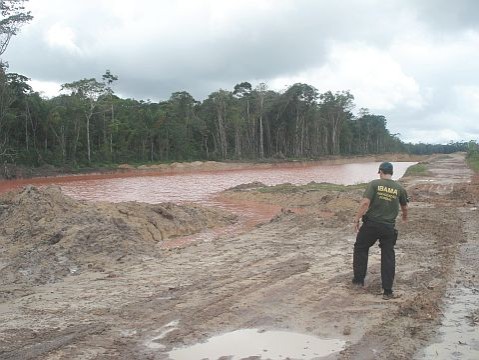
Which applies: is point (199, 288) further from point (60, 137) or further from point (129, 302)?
point (60, 137)

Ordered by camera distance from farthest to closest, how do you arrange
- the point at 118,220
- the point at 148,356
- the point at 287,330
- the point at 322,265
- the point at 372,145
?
the point at 372,145 < the point at 118,220 < the point at 322,265 < the point at 287,330 < the point at 148,356

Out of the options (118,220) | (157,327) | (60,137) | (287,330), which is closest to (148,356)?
(157,327)

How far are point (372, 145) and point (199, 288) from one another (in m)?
122

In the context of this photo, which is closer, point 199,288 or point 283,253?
point 199,288

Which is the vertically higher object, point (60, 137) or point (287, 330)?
point (60, 137)

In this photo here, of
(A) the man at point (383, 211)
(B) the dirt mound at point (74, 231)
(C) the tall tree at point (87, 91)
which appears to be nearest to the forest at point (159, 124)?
(C) the tall tree at point (87, 91)

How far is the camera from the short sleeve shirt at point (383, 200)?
641 centimetres

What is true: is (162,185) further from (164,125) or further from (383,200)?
(164,125)

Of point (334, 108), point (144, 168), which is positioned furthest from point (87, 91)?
point (334, 108)

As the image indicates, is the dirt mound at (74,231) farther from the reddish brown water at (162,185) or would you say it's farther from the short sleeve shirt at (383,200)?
the reddish brown water at (162,185)

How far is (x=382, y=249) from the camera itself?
21.1 ft

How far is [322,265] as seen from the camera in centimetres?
802

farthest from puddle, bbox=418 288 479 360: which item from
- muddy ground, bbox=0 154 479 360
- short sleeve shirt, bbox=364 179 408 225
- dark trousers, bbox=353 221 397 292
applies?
short sleeve shirt, bbox=364 179 408 225

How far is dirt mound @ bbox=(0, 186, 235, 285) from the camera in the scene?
28.1 feet
